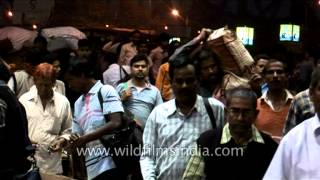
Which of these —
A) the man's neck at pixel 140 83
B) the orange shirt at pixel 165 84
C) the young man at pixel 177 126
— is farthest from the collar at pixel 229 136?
the orange shirt at pixel 165 84

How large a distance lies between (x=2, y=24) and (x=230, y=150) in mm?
10964

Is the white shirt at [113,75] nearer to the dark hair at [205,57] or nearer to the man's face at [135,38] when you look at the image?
the man's face at [135,38]

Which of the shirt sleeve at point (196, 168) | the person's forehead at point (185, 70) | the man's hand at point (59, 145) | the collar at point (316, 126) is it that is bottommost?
the man's hand at point (59, 145)

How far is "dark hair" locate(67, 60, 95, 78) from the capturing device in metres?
4.98

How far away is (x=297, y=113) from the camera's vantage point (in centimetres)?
408

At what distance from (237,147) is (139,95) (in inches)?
123

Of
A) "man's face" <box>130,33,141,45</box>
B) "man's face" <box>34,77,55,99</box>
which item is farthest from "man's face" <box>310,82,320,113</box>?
"man's face" <box>130,33,141,45</box>

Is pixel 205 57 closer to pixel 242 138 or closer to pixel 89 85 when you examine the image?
pixel 89 85

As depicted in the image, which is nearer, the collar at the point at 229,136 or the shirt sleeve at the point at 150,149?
the collar at the point at 229,136

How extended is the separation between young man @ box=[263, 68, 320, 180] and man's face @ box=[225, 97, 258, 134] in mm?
699

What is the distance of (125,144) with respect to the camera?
16.9 ft

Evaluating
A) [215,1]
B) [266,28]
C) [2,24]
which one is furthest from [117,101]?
[266,28]

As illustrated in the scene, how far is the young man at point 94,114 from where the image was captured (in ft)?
16.3

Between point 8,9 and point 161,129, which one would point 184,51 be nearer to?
point 161,129
